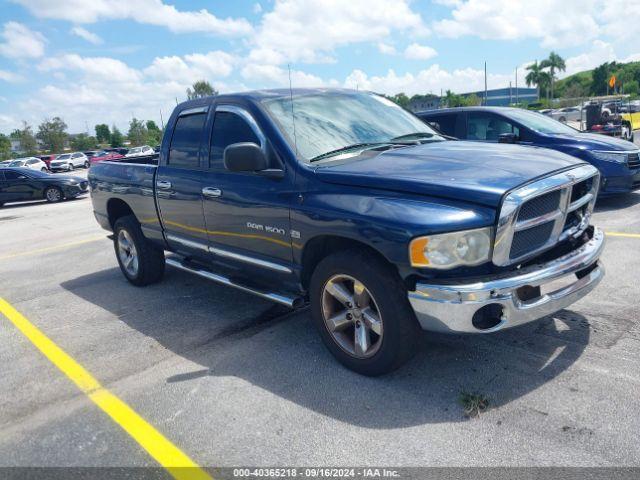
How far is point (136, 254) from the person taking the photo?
5.86m

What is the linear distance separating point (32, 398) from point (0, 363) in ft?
2.90

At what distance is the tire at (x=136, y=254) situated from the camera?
5.77 m

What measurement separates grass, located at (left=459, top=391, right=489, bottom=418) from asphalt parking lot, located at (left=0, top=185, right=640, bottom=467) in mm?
35

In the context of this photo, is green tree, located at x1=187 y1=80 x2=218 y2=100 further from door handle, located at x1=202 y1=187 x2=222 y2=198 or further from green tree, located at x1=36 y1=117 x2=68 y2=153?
green tree, located at x1=36 y1=117 x2=68 y2=153

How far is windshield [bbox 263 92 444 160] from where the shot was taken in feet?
12.8

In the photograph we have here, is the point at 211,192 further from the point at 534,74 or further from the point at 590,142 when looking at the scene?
the point at 534,74

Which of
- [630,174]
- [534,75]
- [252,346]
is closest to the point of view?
[252,346]

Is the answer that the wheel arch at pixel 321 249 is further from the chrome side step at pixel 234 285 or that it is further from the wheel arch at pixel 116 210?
the wheel arch at pixel 116 210

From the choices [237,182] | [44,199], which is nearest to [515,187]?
[237,182]

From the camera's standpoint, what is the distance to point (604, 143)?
800 centimetres

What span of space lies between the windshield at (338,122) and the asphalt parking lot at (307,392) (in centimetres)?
153

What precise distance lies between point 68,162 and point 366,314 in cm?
4745

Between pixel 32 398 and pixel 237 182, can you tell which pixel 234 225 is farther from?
pixel 32 398

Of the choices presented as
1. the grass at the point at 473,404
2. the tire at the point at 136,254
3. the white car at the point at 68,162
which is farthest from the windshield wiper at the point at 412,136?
the white car at the point at 68,162
